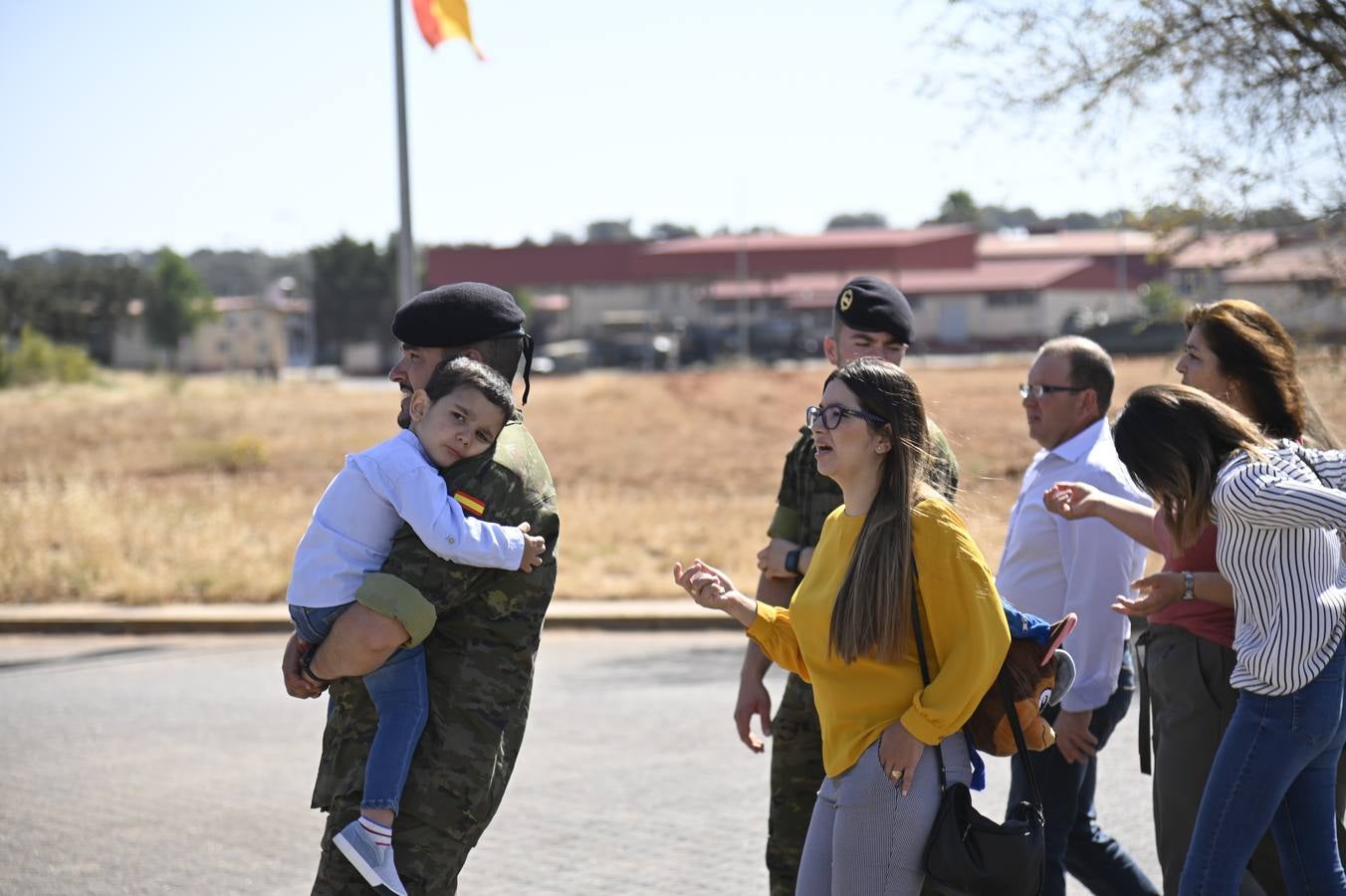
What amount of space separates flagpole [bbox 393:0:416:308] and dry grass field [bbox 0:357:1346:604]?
2.75 meters

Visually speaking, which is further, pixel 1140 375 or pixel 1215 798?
pixel 1140 375

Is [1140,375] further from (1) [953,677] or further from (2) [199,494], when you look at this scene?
(1) [953,677]

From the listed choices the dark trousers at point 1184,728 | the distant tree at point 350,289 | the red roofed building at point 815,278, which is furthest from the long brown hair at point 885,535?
the distant tree at point 350,289

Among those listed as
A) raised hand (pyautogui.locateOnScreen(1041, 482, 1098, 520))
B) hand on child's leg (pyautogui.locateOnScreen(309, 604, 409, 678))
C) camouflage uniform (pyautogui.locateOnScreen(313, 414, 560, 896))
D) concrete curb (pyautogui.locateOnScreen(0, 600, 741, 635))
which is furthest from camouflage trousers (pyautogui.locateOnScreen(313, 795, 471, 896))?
Answer: concrete curb (pyautogui.locateOnScreen(0, 600, 741, 635))

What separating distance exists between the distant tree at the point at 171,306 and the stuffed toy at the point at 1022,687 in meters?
103

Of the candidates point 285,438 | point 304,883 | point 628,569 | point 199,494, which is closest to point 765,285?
point 285,438

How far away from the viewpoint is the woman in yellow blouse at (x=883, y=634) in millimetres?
3229

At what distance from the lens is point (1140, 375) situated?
34094 mm

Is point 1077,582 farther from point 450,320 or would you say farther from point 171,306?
point 171,306

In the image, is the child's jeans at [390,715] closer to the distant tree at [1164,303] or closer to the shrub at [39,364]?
the distant tree at [1164,303]

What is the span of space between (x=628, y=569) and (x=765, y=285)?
6348cm

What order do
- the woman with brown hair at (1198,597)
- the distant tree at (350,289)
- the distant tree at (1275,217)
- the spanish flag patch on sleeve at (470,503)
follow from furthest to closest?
1. the distant tree at (350,289)
2. the distant tree at (1275,217)
3. the woman with brown hair at (1198,597)
4. the spanish flag patch on sleeve at (470,503)

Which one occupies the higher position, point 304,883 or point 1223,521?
point 1223,521

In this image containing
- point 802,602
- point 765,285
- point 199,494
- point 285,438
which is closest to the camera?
point 802,602
